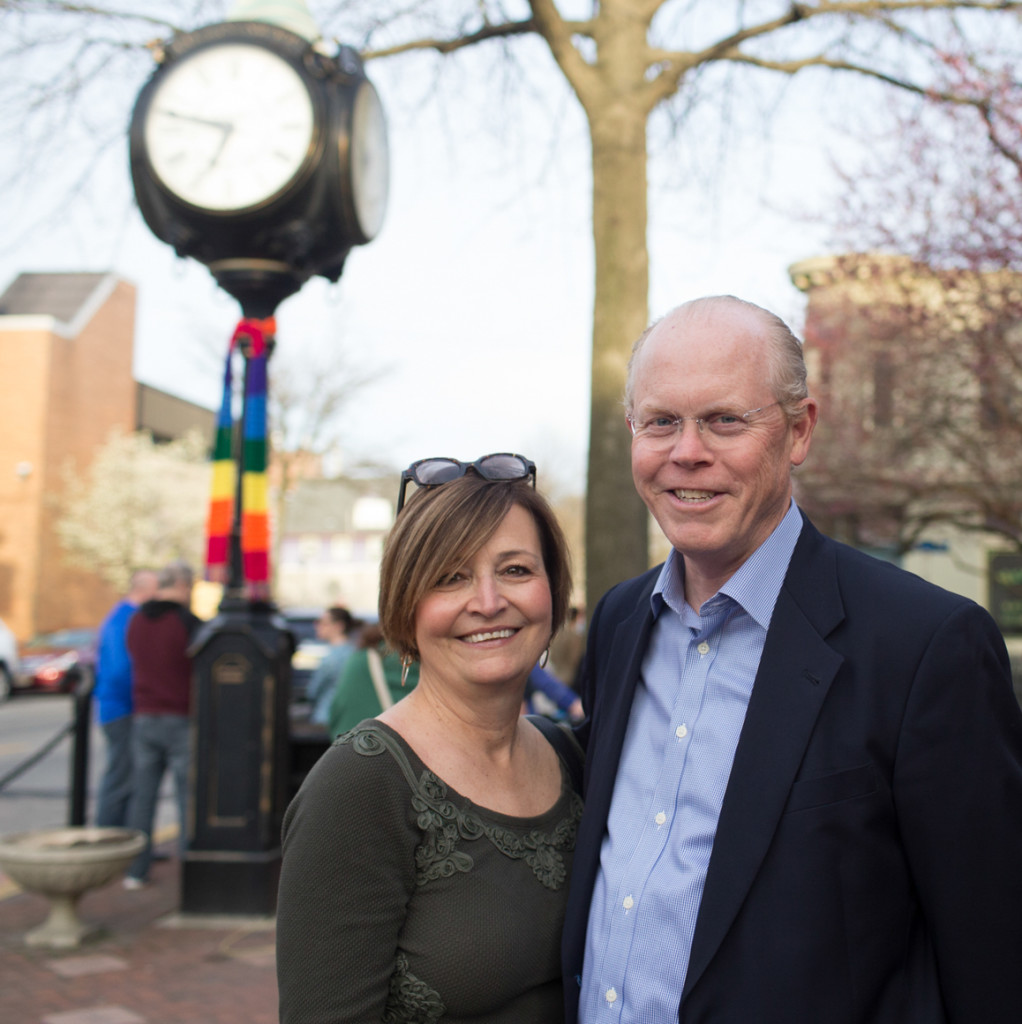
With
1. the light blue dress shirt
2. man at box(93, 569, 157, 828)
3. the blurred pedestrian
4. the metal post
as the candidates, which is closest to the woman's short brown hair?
the light blue dress shirt

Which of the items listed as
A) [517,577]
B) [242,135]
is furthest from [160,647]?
[517,577]

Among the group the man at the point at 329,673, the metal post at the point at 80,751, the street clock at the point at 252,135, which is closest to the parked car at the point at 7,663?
the man at the point at 329,673

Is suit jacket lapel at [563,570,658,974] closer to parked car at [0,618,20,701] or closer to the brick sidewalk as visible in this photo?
the brick sidewalk

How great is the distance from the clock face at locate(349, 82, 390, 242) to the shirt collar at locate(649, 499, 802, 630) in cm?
398

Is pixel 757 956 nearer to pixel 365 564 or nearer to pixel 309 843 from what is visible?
pixel 309 843

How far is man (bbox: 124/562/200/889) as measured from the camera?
6.87 m

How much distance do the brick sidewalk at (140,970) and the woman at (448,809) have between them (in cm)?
293

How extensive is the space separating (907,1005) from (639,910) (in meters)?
0.48

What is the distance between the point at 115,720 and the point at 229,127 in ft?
13.6

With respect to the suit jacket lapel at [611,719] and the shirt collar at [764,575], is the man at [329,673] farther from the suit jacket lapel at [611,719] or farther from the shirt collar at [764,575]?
the shirt collar at [764,575]

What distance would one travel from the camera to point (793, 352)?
2.16 metres

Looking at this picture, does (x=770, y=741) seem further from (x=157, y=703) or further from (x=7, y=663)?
(x=7, y=663)

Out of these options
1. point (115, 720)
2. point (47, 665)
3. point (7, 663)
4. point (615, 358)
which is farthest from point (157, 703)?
point (47, 665)

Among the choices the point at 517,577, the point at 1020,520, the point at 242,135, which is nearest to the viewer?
the point at 517,577
